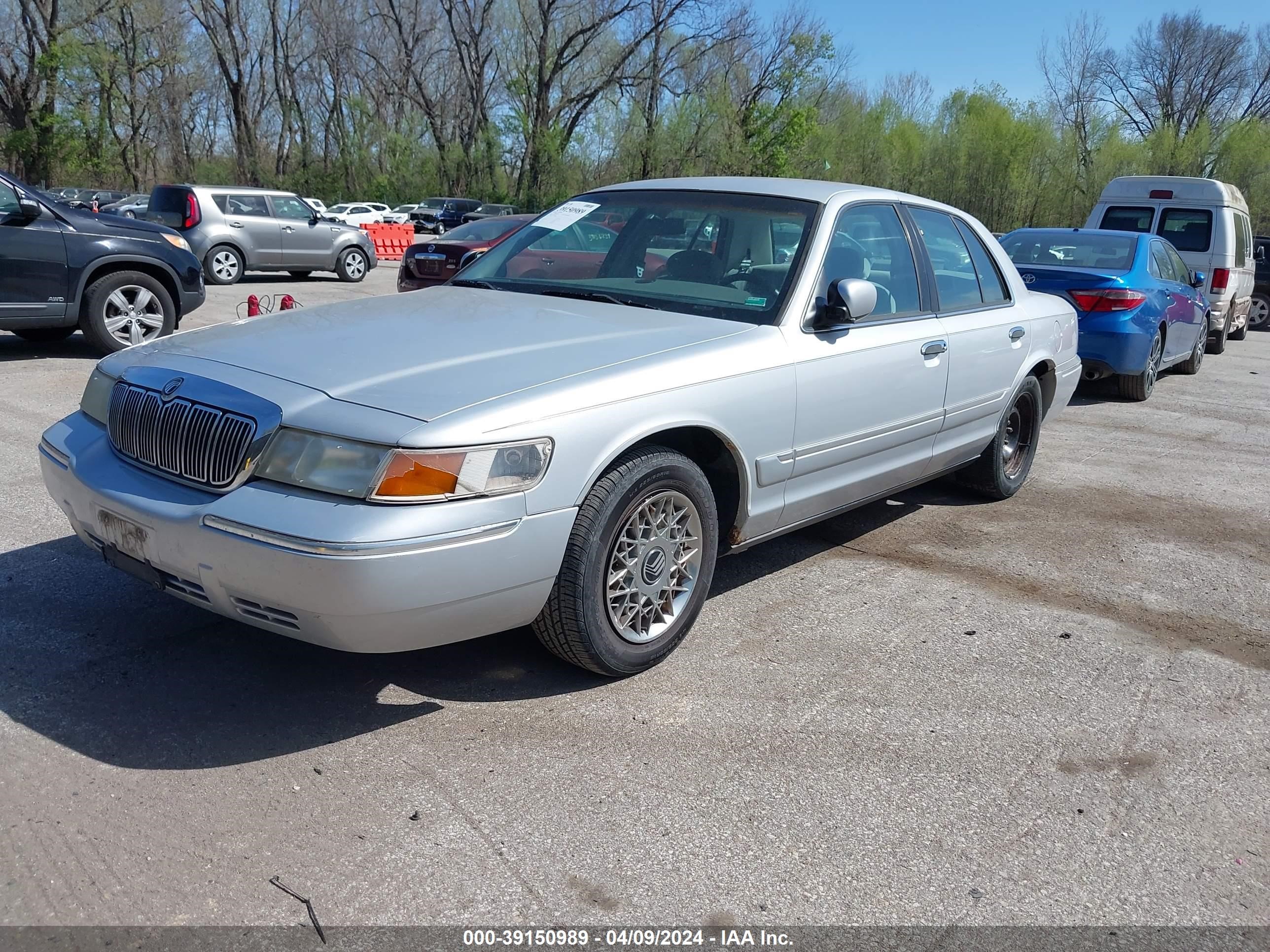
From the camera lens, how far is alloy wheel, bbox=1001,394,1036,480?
612 cm

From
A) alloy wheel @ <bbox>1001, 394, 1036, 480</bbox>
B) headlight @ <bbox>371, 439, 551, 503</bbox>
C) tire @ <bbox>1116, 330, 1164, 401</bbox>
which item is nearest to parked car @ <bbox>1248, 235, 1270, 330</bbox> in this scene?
tire @ <bbox>1116, 330, 1164, 401</bbox>

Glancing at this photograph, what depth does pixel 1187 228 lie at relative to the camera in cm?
1405

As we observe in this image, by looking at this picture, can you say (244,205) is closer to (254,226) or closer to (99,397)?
(254,226)

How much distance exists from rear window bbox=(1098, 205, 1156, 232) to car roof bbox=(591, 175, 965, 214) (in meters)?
10.7

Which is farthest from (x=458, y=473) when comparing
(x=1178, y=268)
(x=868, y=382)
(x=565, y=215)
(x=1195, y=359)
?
(x=1195, y=359)

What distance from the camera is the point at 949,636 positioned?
167 inches

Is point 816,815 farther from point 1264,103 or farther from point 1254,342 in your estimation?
point 1264,103

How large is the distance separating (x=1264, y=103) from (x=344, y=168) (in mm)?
49190

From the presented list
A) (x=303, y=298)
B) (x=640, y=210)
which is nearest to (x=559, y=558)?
(x=640, y=210)

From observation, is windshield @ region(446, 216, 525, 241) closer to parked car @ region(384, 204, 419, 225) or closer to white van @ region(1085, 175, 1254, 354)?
white van @ region(1085, 175, 1254, 354)

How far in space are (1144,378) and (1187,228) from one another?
5443 millimetres

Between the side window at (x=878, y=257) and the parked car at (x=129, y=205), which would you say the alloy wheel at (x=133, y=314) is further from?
the parked car at (x=129, y=205)

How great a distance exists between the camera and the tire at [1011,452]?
5918mm

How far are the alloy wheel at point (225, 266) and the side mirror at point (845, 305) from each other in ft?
50.6
